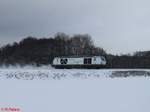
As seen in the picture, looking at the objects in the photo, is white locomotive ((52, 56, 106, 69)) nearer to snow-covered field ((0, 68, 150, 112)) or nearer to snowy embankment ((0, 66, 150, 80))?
snowy embankment ((0, 66, 150, 80))

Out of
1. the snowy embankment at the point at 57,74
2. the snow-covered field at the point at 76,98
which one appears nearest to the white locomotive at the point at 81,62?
the snowy embankment at the point at 57,74

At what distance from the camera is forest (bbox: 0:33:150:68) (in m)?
64.1

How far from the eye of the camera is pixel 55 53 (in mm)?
A: 79625

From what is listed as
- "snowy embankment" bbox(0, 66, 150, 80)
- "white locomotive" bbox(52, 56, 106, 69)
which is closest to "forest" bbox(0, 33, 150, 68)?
"white locomotive" bbox(52, 56, 106, 69)

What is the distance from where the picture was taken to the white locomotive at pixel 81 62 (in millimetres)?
62531

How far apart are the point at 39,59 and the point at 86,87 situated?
2043 inches

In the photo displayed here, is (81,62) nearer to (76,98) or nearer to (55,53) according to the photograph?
(55,53)

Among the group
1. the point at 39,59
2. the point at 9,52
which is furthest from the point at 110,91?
the point at 9,52

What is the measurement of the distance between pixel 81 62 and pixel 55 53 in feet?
58.2

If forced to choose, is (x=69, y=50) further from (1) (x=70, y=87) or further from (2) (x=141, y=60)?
(1) (x=70, y=87)

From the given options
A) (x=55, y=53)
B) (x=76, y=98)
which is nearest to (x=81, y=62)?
(x=55, y=53)

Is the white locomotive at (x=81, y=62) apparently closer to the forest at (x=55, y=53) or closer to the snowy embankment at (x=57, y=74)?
the forest at (x=55, y=53)

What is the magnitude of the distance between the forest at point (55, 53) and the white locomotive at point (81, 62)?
199 centimetres

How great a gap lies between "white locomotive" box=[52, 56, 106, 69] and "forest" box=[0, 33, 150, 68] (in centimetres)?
199
